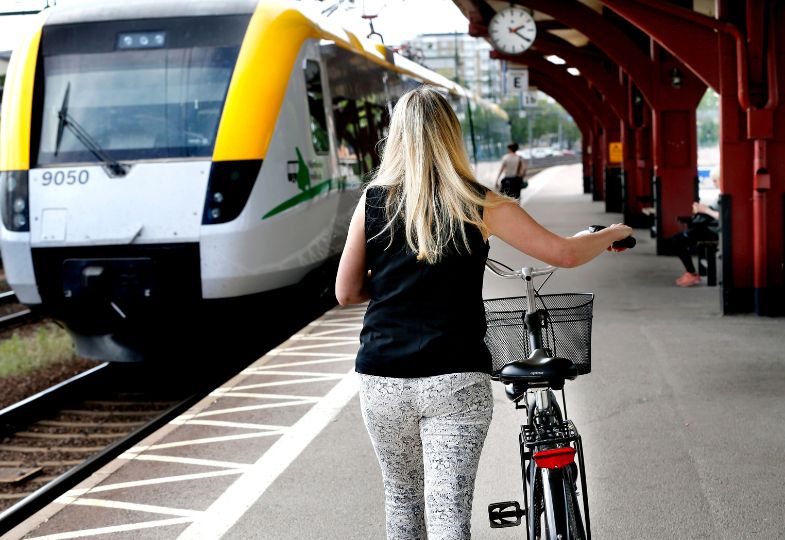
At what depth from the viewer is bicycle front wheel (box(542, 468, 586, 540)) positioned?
304 centimetres

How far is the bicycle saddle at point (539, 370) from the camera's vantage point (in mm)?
2990

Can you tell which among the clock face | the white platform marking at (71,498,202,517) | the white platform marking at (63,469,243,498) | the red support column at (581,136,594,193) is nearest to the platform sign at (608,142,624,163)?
the clock face

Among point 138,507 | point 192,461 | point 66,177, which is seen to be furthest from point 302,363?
point 138,507

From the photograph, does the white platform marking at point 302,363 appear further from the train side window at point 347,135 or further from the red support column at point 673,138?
the red support column at point 673,138

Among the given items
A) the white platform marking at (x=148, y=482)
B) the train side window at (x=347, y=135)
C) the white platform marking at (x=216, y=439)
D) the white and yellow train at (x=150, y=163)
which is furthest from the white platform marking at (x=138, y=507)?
the train side window at (x=347, y=135)

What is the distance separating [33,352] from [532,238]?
31.8 ft

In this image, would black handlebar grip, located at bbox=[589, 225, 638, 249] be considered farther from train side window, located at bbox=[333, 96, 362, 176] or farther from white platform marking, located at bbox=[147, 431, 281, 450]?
train side window, located at bbox=[333, 96, 362, 176]

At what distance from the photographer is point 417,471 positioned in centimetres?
315

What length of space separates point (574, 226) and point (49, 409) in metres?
13.8

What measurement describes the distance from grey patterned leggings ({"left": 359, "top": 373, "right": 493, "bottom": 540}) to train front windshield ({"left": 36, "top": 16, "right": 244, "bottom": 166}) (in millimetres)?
6080

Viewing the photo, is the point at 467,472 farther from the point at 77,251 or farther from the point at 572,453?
the point at 77,251

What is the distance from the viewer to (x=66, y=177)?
884cm

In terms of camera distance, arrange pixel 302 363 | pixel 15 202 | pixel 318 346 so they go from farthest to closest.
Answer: pixel 318 346
pixel 15 202
pixel 302 363

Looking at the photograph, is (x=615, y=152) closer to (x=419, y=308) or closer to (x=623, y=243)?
(x=623, y=243)
